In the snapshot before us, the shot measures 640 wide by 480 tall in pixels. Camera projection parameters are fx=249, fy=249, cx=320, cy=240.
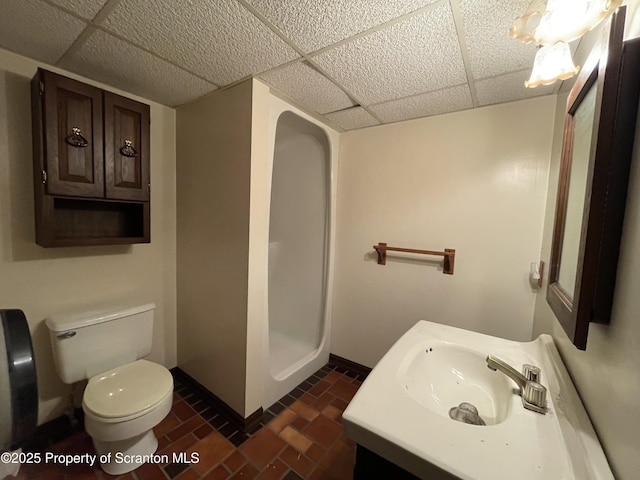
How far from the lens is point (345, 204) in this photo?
6.95 feet

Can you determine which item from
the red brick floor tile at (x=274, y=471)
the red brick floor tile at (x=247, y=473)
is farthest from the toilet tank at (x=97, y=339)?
the red brick floor tile at (x=274, y=471)

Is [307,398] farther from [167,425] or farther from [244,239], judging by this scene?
[244,239]

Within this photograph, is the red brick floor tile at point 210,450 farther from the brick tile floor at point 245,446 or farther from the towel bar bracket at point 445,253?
the towel bar bracket at point 445,253

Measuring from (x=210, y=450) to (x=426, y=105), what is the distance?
2422mm

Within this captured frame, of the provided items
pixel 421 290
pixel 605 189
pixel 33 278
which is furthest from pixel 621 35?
pixel 33 278

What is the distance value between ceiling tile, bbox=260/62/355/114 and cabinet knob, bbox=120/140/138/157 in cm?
86

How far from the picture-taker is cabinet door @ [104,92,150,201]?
1.36 m

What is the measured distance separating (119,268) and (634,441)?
226cm

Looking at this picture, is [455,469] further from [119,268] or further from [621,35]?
[119,268]

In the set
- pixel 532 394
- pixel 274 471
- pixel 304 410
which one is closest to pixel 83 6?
pixel 532 394

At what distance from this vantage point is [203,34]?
3.37 ft

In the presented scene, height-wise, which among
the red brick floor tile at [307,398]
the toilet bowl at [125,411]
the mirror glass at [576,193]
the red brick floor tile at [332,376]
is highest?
the mirror glass at [576,193]

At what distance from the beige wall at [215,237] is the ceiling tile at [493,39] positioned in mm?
1067

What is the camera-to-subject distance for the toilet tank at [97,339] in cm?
131
